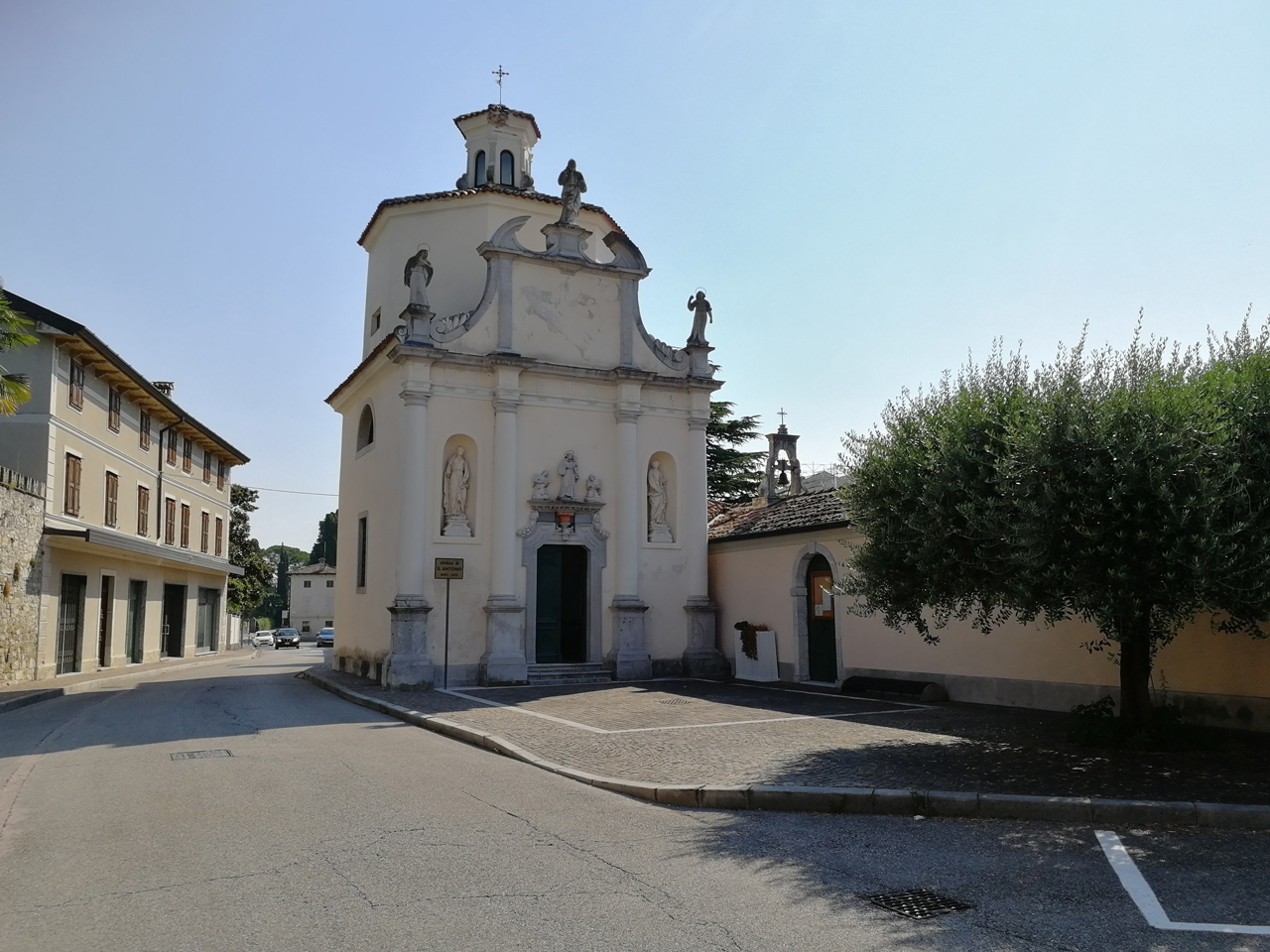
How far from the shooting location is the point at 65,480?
2247 centimetres

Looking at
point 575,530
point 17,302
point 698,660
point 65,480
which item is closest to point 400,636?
point 575,530

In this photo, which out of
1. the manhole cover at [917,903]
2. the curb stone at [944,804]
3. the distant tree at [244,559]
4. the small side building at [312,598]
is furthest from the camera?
the small side building at [312,598]

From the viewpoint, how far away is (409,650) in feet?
57.4

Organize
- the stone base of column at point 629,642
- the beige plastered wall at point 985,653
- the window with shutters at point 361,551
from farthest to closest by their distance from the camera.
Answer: the window with shutters at point 361,551
the stone base of column at point 629,642
the beige plastered wall at point 985,653

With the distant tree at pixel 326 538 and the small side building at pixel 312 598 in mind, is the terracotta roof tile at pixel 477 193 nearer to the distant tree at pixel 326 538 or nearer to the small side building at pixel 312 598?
the small side building at pixel 312 598

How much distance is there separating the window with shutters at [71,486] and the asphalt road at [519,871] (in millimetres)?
15396

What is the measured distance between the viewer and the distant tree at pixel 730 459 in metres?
36.9

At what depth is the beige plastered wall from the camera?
10.7 metres

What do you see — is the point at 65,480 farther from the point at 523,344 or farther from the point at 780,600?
the point at 780,600

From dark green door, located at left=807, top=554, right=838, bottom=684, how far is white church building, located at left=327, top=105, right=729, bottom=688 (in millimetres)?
2790

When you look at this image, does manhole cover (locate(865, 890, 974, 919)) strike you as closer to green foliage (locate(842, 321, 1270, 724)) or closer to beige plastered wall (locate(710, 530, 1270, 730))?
green foliage (locate(842, 321, 1270, 724))

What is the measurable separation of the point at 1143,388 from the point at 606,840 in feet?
19.5

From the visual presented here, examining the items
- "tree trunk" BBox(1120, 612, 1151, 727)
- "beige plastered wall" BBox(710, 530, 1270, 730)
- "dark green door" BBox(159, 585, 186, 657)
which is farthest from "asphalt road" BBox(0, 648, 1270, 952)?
"dark green door" BBox(159, 585, 186, 657)

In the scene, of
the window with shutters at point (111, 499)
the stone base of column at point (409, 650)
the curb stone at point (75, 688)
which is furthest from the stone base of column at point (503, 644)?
the window with shutters at point (111, 499)
